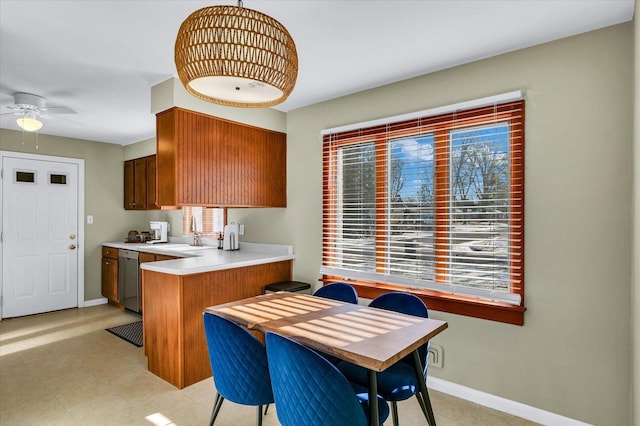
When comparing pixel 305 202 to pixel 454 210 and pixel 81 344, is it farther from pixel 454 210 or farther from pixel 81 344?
pixel 81 344

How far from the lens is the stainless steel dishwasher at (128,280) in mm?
4531

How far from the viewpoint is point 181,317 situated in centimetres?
276

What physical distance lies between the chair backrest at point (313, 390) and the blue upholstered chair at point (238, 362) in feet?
1.10

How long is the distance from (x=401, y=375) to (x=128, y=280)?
4.00m

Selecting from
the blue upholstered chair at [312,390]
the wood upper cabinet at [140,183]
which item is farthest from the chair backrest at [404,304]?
the wood upper cabinet at [140,183]

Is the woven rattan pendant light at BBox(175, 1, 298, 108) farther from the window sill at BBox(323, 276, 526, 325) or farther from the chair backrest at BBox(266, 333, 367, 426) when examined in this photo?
the window sill at BBox(323, 276, 526, 325)

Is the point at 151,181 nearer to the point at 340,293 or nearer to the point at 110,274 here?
the point at 110,274

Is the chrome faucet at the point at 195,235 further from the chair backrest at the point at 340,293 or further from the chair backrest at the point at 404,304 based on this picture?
the chair backrest at the point at 404,304

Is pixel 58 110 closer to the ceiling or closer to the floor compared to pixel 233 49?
closer to the ceiling

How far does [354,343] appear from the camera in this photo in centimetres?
163

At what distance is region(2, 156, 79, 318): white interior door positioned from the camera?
4520mm

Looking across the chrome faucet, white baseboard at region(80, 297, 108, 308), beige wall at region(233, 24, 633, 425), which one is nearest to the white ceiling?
beige wall at region(233, 24, 633, 425)

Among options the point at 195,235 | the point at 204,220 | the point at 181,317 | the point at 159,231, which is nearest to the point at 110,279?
the point at 159,231

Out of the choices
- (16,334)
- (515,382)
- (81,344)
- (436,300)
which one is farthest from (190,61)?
(16,334)
